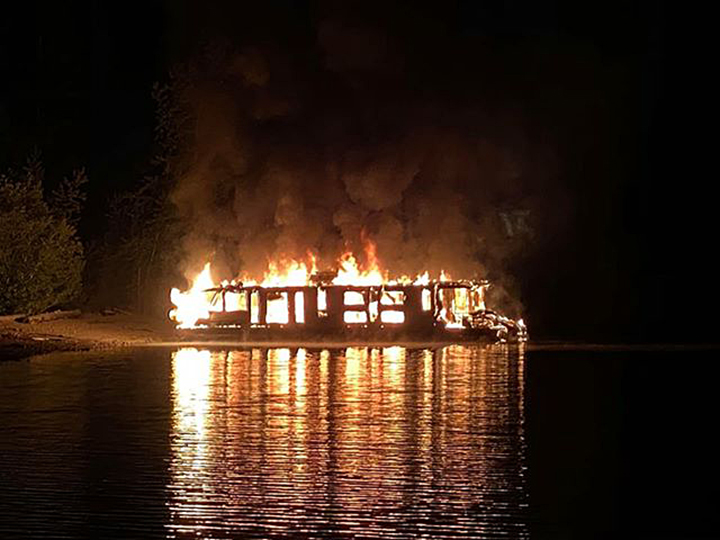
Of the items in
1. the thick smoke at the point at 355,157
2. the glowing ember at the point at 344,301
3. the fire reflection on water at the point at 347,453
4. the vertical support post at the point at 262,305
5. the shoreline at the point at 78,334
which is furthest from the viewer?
the thick smoke at the point at 355,157

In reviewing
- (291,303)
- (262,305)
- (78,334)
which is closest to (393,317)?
(291,303)

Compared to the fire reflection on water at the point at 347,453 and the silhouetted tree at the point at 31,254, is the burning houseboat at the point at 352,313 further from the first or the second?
the fire reflection on water at the point at 347,453

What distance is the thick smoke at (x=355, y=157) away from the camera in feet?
175

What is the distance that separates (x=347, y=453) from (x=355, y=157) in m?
34.3

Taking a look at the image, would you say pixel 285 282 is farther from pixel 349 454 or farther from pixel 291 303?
pixel 349 454

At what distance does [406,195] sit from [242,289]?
25.5 ft

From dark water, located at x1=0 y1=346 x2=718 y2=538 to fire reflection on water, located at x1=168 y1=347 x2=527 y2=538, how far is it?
0.04 m

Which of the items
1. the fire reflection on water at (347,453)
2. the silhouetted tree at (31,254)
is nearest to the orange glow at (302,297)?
the silhouetted tree at (31,254)

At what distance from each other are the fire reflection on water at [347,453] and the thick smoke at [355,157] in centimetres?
1826

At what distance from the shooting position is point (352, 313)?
2030 inches

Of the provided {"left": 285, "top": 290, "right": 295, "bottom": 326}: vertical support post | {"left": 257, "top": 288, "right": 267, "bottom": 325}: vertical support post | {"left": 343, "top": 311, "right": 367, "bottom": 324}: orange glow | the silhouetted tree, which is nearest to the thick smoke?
{"left": 343, "top": 311, "right": 367, "bottom": 324}: orange glow

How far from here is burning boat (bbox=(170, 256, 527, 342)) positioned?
49.7 meters

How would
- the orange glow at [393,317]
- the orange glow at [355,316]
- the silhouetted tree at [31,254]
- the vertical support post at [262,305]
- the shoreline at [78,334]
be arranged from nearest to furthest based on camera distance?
the shoreline at [78,334]
the silhouetted tree at [31,254]
the orange glow at [393,317]
the orange glow at [355,316]
the vertical support post at [262,305]

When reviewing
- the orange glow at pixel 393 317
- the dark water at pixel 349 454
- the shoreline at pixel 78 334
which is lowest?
the dark water at pixel 349 454
